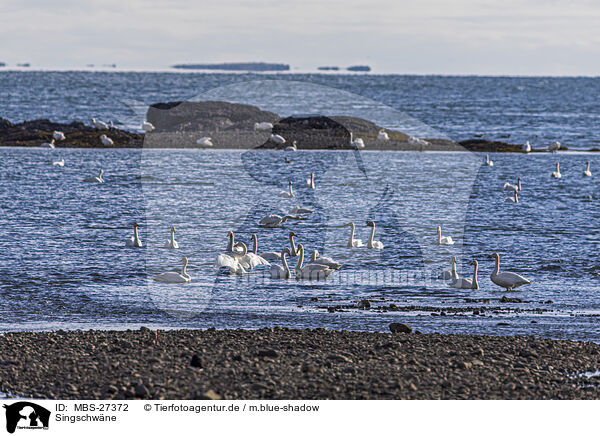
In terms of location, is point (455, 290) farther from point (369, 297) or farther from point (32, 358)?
point (32, 358)

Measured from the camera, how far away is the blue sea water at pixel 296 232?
57.3ft

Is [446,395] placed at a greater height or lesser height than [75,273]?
greater

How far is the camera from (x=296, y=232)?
96.2 ft

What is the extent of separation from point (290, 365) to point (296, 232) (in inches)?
669

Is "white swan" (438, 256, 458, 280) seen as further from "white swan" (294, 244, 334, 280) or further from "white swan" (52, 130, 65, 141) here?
"white swan" (52, 130, 65, 141)

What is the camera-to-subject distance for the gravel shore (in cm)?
1125

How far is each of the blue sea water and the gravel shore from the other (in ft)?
5.08

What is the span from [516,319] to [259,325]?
15.9 feet

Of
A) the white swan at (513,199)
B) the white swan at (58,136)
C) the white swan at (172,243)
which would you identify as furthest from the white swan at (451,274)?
the white swan at (58,136)

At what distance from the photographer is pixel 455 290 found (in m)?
20.2

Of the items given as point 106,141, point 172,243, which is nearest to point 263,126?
point 106,141

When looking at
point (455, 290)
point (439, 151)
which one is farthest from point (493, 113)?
point (455, 290)

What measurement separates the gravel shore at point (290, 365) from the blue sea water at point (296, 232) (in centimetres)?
155

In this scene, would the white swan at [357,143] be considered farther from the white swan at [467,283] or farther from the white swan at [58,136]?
the white swan at [467,283]
